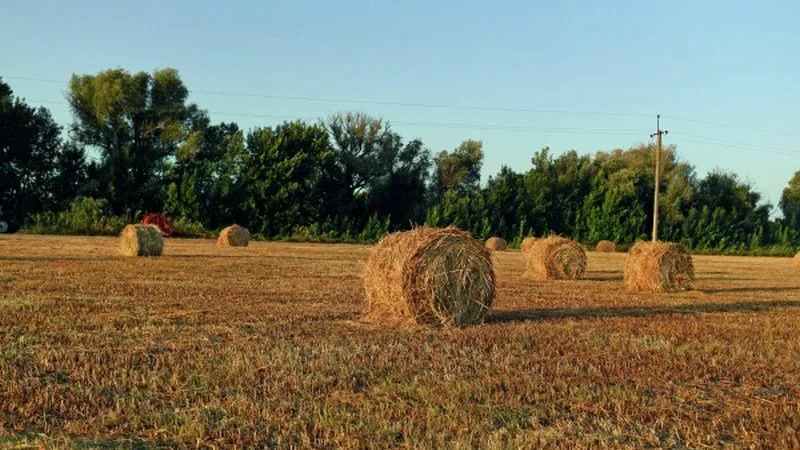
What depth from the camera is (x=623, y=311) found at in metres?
10.6

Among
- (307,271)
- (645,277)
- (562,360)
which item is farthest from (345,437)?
(307,271)

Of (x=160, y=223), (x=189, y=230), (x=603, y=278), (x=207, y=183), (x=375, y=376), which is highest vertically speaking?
(x=207, y=183)

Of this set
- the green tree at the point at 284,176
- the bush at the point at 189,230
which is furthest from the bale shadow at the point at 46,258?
the green tree at the point at 284,176

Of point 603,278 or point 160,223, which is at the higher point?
point 160,223

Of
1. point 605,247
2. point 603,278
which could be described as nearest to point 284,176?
point 605,247

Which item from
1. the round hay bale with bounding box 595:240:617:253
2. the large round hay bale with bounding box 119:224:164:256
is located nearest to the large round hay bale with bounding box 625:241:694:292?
the large round hay bale with bounding box 119:224:164:256

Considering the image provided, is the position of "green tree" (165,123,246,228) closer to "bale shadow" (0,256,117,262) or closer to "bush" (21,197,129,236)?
"bush" (21,197,129,236)

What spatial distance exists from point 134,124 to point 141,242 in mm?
30388

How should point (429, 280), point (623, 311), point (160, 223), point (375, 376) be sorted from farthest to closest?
point (160, 223) < point (623, 311) < point (429, 280) < point (375, 376)

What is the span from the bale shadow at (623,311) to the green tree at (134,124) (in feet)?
128

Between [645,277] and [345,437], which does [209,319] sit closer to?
[345,437]

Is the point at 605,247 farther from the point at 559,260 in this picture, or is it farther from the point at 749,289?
the point at 749,289

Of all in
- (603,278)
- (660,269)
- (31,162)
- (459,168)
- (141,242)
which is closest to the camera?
(660,269)

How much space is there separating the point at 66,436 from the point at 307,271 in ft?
42.2
